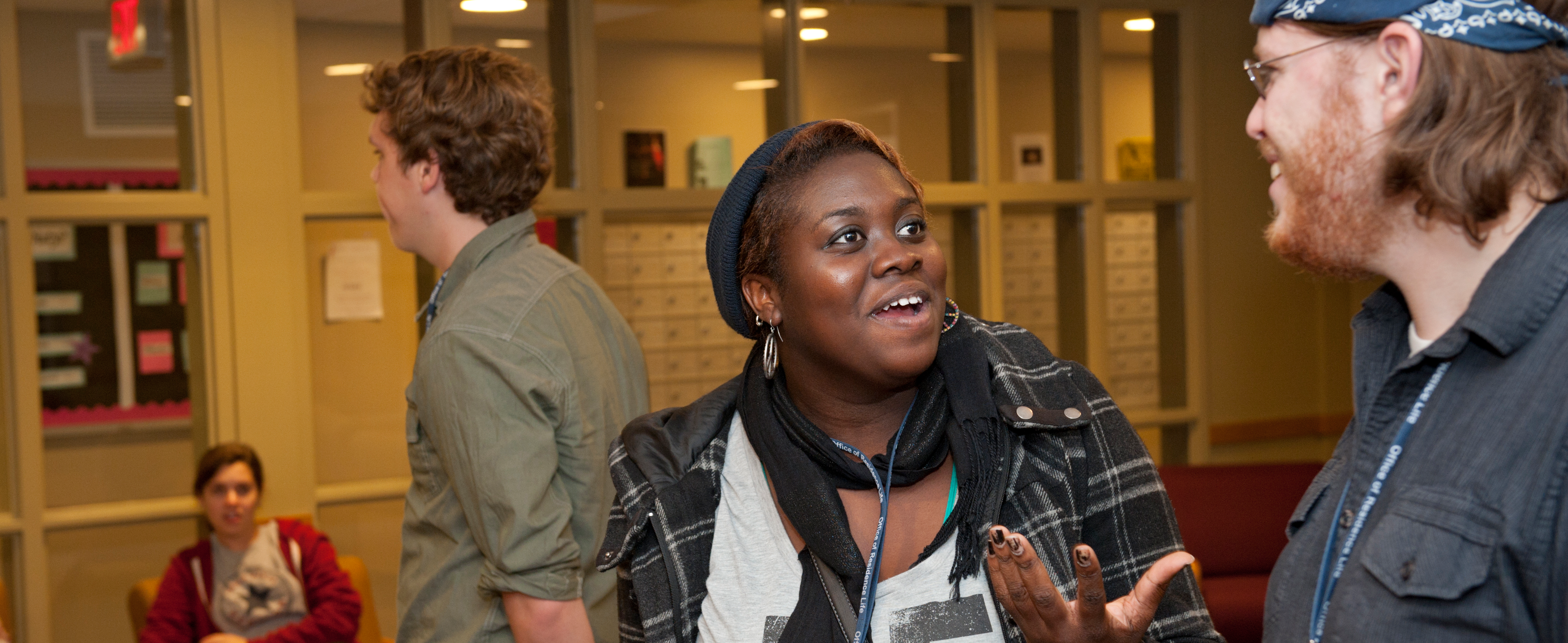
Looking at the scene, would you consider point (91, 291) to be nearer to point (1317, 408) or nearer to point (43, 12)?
point (43, 12)

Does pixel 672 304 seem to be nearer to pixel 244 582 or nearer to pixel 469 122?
pixel 244 582

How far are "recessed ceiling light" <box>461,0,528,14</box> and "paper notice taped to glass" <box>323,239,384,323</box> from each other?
2.56 ft

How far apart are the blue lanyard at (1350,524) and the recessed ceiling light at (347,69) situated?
11.0 feet

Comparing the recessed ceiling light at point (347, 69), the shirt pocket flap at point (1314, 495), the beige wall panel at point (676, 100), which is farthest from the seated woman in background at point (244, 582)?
the shirt pocket flap at point (1314, 495)

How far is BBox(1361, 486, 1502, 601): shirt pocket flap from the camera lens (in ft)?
2.93

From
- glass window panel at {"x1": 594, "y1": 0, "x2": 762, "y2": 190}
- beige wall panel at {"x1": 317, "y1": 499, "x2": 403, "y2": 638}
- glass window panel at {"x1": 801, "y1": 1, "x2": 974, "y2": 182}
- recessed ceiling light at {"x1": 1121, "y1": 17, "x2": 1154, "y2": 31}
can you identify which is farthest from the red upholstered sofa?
beige wall panel at {"x1": 317, "y1": 499, "x2": 403, "y2": 638}

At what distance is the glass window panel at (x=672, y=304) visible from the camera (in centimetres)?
400

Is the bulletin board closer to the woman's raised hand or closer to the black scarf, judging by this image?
the black scarf

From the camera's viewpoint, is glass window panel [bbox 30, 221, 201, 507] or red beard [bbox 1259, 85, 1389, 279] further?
glass window panel [bbox 30, 221, 201, 507]

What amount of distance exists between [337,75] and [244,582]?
155 centimetres

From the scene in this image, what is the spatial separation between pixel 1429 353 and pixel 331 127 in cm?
345

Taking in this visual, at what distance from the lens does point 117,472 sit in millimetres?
3545

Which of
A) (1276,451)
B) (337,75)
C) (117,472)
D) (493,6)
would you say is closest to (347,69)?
(337,75)

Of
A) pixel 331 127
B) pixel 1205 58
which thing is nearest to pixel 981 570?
pixel 331 127
